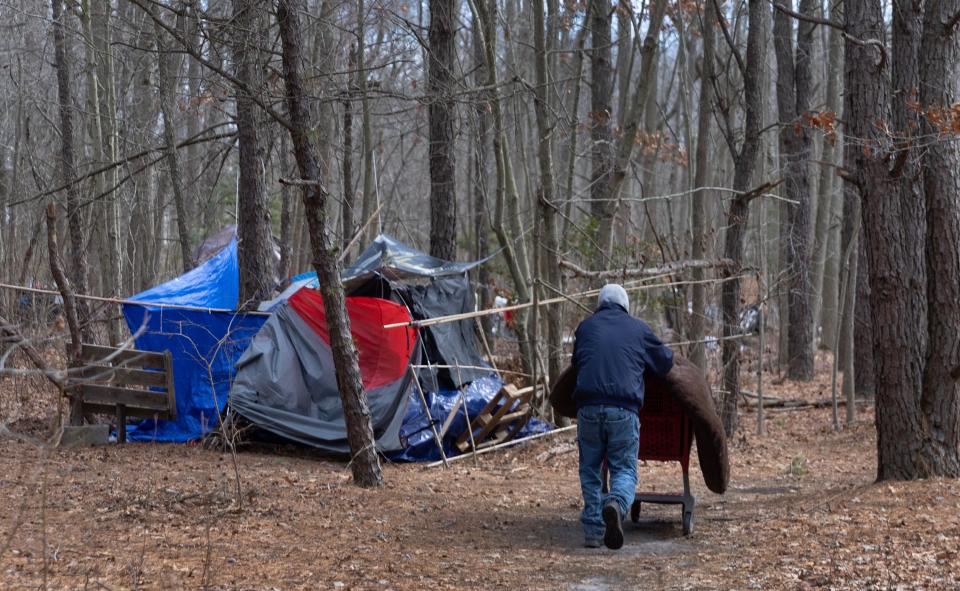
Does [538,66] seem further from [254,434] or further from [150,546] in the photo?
[150,546]

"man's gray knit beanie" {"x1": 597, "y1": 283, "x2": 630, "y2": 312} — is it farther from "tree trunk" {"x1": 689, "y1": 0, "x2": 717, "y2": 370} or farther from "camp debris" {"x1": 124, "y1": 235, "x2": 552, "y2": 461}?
"tree trunk" {"x1": 689, "y1": 0, "x2": 717, "y2": 370}

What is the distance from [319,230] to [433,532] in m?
→ 2.77

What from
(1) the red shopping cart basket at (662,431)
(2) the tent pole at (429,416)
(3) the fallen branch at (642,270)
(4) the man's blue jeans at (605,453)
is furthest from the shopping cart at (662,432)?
(2) the tent pole at (429,416)

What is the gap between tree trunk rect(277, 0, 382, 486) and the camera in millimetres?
8375

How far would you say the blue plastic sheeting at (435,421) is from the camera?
11.5 meters

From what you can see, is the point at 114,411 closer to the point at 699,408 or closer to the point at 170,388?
the point at 170,388

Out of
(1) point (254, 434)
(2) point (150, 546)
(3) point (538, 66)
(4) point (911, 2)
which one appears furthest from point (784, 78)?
(2) point (150, 546)

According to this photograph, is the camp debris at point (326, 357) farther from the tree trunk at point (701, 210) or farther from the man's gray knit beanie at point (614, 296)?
the man's gray knit beanie at point (614, 296)

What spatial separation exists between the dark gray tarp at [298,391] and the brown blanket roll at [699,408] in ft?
14.6

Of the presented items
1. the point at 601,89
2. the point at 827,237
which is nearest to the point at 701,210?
the point at 601,89

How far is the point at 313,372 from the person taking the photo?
39.9 ft

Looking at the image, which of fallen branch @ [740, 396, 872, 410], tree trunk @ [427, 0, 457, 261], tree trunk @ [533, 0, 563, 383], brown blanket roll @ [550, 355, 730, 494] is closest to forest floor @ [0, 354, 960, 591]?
brown blanket roll @ [550, 355, 730, 494]

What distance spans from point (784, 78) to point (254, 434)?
41.3 feet

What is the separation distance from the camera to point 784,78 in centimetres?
1922
